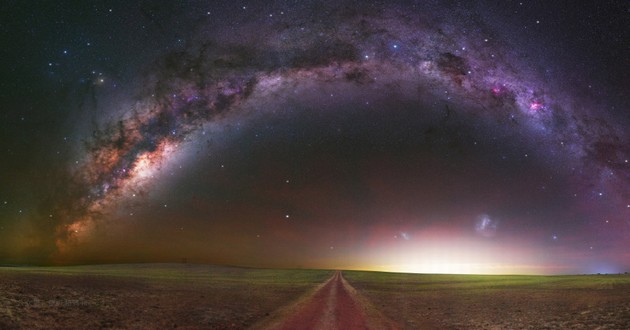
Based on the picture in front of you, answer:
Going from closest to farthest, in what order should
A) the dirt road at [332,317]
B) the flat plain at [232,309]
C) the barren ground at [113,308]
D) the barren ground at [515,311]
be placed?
the barren ground at [113,308]
the flat plain at [232,309]
the dirt road at [332,317]
the barren ground at [515,311]

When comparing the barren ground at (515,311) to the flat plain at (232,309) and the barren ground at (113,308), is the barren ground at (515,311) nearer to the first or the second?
the flat plain at (232,309)

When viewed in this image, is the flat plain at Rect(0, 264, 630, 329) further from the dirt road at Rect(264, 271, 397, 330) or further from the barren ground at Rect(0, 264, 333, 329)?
the dirt road at Rect(264, 271, 397, 330)

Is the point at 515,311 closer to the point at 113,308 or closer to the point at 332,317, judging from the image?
the point at 332,317

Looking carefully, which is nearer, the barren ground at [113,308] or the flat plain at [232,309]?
the barren ground at [113,308]

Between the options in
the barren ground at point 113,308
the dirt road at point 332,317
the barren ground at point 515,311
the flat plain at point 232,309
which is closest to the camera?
the barren ground at point 113,308

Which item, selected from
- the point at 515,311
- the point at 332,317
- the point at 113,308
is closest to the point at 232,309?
the point at 113,308

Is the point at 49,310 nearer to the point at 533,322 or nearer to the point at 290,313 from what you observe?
the point at 290,313

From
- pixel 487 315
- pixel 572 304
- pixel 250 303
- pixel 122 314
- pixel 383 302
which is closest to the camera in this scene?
pixel 122 314

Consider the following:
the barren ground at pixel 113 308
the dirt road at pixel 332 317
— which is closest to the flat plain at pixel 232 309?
the barren ground at pixel 113 308

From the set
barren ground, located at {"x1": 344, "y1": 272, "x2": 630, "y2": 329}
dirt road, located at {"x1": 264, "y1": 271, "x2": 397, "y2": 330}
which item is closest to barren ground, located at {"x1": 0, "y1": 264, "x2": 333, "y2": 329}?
dirt road, located at {"x1": 264, "y1": 271, "x2": 397, "y2": 330}

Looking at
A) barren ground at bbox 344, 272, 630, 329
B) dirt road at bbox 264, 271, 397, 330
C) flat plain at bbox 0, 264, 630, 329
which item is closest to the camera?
flat plain at bbox 0, 264, 630, 329

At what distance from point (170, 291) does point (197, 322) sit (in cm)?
1019

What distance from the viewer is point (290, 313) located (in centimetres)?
1886

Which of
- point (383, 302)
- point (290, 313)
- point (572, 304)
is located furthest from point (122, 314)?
point (572, 304)
